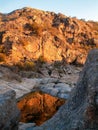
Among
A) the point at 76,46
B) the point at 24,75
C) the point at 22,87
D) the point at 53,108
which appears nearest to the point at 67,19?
the point at 76,46

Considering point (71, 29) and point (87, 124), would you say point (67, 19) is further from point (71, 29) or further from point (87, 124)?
point (87, 124)

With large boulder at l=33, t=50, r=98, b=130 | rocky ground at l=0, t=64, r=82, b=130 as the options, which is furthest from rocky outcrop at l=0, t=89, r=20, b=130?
rocky ground at l=0, t=64, r=82, b=130

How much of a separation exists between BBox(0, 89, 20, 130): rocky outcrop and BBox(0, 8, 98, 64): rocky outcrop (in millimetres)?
32254

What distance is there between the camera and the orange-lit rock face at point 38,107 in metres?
19.9

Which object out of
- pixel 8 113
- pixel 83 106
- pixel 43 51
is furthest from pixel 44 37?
pixel 83 106

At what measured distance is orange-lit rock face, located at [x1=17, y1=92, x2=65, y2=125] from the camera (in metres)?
19.9

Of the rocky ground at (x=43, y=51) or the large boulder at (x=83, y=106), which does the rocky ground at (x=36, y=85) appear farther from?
the large boulder at (x=83, y=106)

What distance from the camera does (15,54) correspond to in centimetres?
4847

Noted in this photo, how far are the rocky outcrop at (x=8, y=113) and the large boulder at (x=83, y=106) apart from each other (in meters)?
1.36

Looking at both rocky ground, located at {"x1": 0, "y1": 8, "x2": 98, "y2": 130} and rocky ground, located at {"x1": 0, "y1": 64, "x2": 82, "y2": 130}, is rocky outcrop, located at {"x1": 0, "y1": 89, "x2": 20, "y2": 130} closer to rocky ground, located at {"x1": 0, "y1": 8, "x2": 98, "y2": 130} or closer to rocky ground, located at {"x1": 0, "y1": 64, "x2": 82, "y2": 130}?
rocky ground, located at {"x1": 0, "y1": 64, "x2": 82, "y2": 130}

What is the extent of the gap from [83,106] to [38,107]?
15532 mm

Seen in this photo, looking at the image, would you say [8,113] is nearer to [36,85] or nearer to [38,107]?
[38,107]

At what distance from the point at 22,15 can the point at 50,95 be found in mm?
38454

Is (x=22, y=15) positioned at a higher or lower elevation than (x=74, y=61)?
higher
